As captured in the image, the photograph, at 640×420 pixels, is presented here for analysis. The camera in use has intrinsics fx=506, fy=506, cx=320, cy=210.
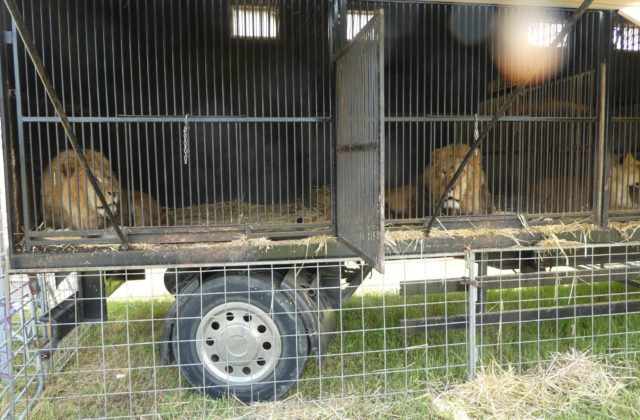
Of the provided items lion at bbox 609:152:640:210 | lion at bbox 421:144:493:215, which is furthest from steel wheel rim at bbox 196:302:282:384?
lion at bbox 609:152:640:210

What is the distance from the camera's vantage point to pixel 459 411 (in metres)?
4.10

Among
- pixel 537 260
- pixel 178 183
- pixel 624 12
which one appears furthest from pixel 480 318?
pixel 178 183

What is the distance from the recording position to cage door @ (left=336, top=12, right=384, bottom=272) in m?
3.24

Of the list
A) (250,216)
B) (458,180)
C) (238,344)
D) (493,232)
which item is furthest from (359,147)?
(250,216)

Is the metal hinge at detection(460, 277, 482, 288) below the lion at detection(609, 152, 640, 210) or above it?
below

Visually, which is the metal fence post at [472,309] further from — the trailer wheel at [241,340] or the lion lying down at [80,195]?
the lion lying down at [80,195]

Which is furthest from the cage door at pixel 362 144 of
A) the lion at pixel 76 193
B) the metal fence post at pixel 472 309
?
the lion at pixel 76 193

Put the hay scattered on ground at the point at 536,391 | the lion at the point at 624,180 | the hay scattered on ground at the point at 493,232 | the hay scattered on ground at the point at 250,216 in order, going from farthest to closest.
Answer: the lion at the point at 624,180, the hay scattered on ground at the point at 250,216, the hay scattered on ground at the point at 493,232, the hay scattered on ground at the point at 536,391

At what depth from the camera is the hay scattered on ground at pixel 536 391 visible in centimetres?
416

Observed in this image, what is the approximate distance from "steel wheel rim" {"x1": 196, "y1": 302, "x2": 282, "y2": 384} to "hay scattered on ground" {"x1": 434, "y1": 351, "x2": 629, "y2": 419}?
4.91ft

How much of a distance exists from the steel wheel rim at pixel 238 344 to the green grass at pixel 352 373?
0.89 ft

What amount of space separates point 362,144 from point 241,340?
2005mm

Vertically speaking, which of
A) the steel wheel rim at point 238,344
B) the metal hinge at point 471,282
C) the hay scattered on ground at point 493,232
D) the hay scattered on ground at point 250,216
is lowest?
the steel wheel rim at point 238,344

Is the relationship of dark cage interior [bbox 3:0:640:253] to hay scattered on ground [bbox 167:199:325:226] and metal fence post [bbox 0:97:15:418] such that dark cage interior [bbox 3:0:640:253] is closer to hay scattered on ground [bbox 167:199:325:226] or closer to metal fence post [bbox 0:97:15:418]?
hay scattered on ground [bbox 167:199:325:226]
